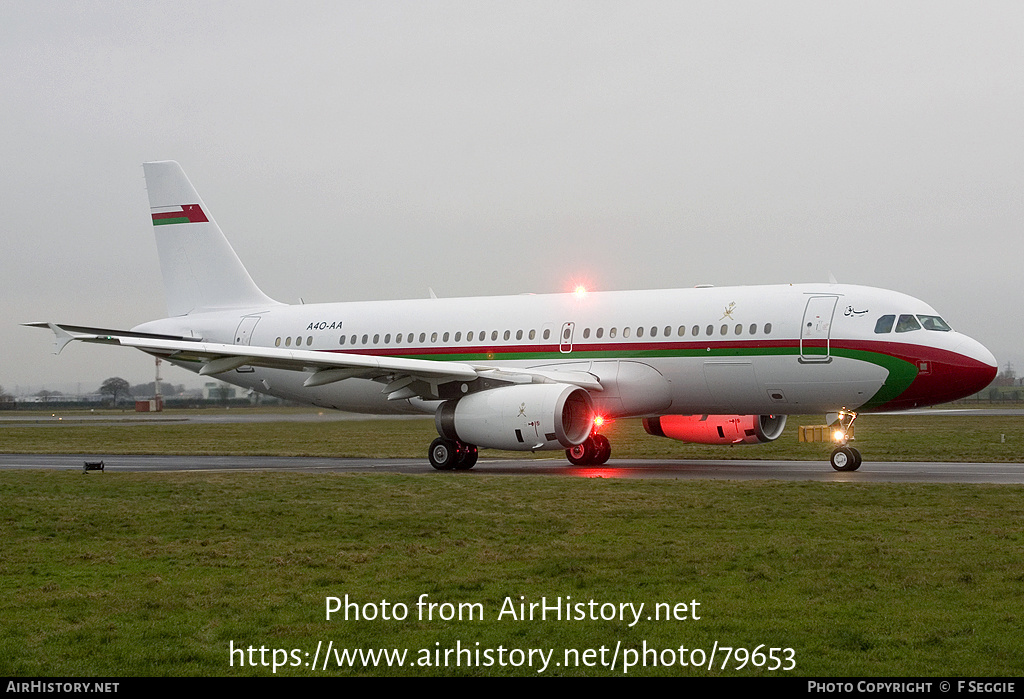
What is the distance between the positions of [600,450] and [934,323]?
8.10m

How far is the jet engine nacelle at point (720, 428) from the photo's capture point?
26.6 m

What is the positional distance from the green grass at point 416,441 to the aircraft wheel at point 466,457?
5.93 metres

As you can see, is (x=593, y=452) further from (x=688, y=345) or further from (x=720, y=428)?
(x=688, y=345)

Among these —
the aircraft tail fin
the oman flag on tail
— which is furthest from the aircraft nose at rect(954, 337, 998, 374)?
the oman flag on tail

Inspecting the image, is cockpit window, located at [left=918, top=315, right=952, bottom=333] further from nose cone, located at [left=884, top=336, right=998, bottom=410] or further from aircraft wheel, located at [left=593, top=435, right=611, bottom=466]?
aircraft wheel, located at [left=593, top=435, right=611, bottom=466]

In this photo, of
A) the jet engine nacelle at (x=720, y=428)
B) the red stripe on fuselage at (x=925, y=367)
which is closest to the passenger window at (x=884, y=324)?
the red stripe on fuselage at (x=925, y=367)

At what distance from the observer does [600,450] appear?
88.0 ft

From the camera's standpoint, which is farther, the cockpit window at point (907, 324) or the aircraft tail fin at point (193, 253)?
the aircraft tail fin at point (193, 253)

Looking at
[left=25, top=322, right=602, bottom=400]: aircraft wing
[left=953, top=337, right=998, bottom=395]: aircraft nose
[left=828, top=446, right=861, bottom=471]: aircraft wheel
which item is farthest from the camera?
[left=25, top=322, right=602, bottom=400]: aircraft wing

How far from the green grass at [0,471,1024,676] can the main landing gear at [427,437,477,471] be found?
643 centimetres

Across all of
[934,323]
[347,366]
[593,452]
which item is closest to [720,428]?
[593,452]

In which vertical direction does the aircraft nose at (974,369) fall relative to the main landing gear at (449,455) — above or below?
above

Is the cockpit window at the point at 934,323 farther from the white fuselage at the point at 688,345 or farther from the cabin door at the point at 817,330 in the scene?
the cabin door at the point at 817,330

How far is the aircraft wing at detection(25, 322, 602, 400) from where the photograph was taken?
2448 centimetres
